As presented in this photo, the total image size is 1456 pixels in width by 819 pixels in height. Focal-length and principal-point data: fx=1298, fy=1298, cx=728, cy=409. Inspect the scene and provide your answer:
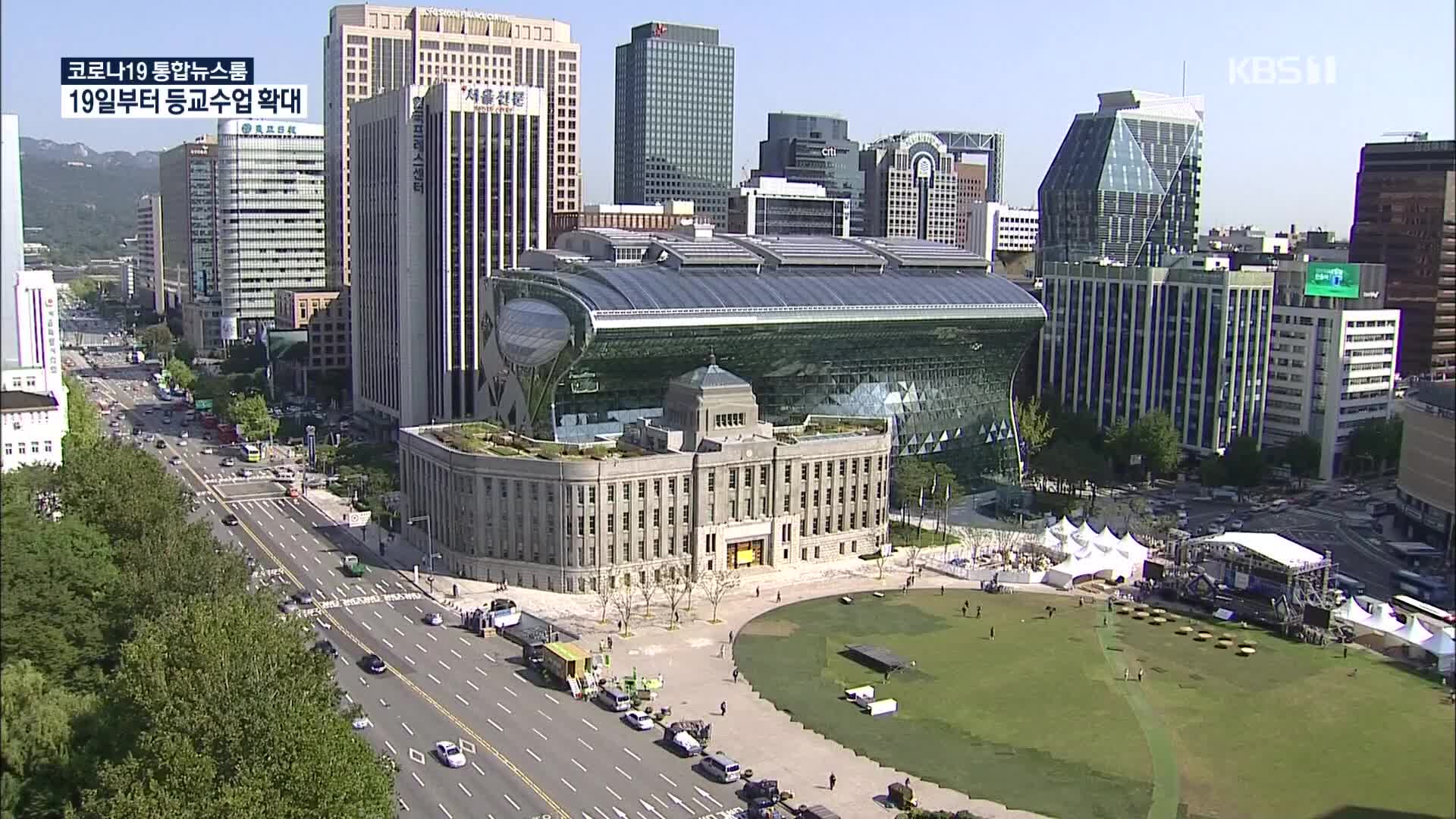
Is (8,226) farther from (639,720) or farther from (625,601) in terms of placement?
(625,601)

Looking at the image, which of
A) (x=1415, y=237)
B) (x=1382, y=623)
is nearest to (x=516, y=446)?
(x=1382, y=623)

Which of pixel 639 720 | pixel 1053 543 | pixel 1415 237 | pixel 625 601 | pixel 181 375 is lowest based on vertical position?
pixel 639 720

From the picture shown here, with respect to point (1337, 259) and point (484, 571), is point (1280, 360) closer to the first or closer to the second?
point (1337, 259)

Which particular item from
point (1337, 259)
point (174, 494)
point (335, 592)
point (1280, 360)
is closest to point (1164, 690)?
point (335, 592)

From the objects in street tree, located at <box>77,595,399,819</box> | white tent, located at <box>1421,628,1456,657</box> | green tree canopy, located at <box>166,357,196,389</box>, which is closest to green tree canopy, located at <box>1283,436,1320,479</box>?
white tent, located at <box>1421,628,1456,657</box>

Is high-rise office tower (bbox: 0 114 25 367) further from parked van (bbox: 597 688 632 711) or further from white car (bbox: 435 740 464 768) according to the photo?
parked van (bbox: 597 688 632 711)

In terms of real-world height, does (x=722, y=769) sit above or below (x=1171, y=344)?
below

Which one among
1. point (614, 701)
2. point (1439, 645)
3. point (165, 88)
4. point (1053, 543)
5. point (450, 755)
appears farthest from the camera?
point (1053, 543)
